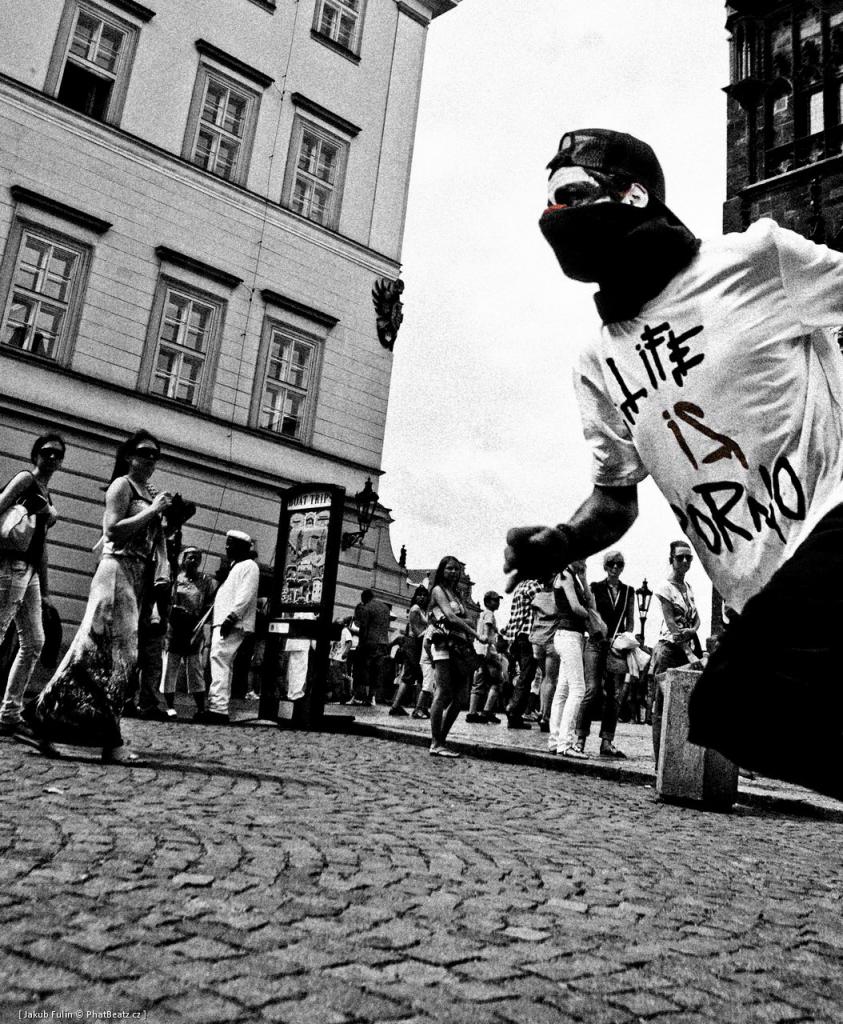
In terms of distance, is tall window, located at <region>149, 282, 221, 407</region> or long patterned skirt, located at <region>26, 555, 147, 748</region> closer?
long patterned skirt, located at <region>26, 555, 147, 748</region>

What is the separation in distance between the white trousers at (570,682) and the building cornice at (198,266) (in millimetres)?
12374

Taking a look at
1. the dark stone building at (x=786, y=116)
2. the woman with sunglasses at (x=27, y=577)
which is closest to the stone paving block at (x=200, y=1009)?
the woman with sunglasses at (x=27, y=577)

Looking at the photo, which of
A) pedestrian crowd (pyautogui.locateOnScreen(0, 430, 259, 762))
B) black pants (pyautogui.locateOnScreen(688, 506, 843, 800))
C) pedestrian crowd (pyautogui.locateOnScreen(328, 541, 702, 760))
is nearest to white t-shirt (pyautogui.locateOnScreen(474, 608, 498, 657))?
pedestrian crowd (pyautogui.locateOnScreen(328, 541, 702, 760))

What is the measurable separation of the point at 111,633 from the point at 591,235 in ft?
14.1

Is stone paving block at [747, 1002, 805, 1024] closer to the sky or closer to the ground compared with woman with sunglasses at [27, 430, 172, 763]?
closer to the ground

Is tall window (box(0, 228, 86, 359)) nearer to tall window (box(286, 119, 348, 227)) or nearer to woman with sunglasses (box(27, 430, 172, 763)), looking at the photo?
tall window (box(286, 119, 348, 227))

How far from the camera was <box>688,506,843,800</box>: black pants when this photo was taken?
54.1 inches

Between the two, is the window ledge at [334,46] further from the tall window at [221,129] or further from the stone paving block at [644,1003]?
the stone paving block at [644,1003]

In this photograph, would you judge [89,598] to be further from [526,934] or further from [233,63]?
[233,63]

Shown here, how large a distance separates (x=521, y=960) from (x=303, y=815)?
2.15m

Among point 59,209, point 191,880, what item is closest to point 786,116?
point 59,209

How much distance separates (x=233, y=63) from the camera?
1923 centimetres

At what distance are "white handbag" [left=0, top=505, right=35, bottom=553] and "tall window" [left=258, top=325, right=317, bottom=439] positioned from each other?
12.8 m

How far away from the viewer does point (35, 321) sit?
16.4m
